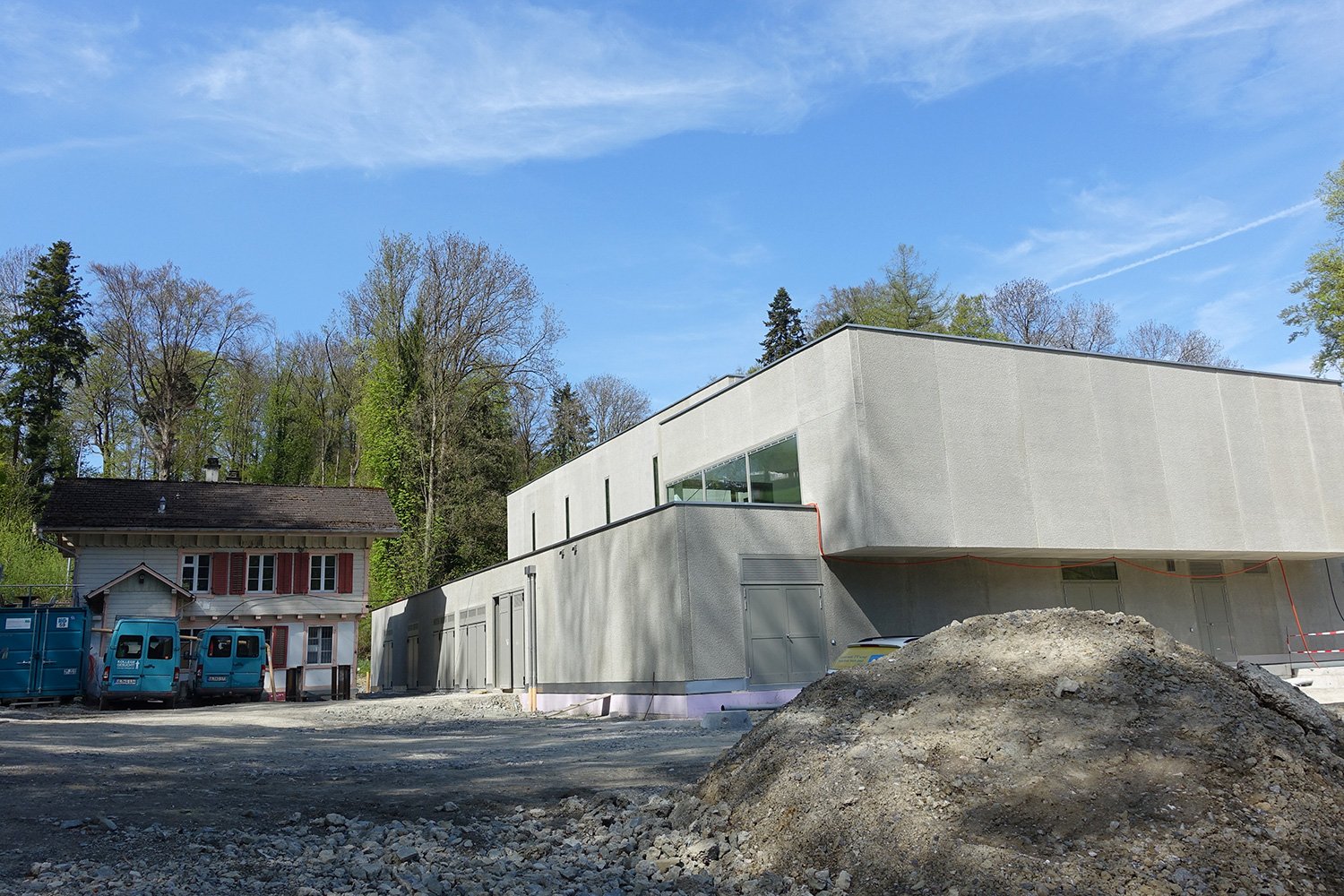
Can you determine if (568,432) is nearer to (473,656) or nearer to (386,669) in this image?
(386,669)

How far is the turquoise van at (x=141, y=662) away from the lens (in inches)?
963

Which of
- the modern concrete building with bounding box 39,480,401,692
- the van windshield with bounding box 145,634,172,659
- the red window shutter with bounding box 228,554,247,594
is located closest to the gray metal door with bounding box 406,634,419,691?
the modern concrete building with bounding box 39,480,401,692

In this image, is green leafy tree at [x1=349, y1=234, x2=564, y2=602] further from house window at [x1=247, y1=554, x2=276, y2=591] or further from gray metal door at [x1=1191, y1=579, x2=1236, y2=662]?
gray metal door at [x1=1191, y1=579, x2=1236, y2=662]

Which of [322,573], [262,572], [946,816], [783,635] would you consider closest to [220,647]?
[262,572]

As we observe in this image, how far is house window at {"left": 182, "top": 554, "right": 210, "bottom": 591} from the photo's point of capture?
1246 inches

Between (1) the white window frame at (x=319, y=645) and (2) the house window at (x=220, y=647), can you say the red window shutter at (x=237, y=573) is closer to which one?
(1) the white window frame at (x=319, y=645)

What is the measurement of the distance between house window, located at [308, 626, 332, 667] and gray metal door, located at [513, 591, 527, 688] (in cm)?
897

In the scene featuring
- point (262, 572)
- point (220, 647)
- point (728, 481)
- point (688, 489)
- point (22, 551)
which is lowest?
point (220, 647)

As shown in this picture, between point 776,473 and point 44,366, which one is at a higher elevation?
point 44,366

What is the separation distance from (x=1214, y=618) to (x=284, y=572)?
27905mm

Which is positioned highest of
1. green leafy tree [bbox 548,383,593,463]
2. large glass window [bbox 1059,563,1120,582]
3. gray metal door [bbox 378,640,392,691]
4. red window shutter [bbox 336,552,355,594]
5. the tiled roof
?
green leafy tree [bbox 548,383,593,463]

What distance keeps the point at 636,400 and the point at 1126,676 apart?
47673 millimetres

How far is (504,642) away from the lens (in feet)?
92.3

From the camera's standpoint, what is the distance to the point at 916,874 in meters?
5.52
